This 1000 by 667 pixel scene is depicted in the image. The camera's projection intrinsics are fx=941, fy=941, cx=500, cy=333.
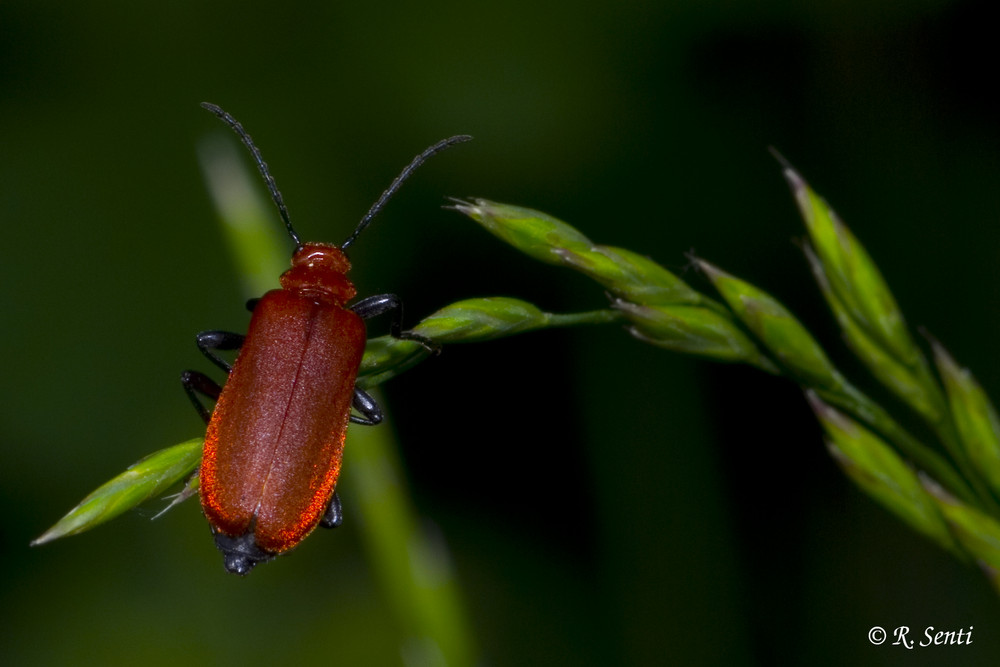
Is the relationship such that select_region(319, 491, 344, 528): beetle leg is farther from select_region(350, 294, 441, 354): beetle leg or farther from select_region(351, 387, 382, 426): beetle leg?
select_region(350, 294, 441, 354): beetle leg

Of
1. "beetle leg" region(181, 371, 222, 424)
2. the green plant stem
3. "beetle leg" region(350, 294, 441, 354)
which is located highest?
"beetle leg" region(350, 294, 441, 354)

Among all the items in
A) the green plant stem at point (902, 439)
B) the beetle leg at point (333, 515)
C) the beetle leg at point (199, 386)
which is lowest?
the beetle leg at point (333, 515)

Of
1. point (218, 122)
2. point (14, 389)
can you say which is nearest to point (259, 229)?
point (218, 122)

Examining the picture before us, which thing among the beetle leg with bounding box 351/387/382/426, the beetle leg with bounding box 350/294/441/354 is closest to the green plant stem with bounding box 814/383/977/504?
the beetle leg with bounding box 350/294/441/354

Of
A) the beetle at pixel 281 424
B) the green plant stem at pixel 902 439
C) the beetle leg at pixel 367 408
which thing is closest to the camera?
the green plant stem at pixel 902 439

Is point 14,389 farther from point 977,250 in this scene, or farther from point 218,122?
point 977,250

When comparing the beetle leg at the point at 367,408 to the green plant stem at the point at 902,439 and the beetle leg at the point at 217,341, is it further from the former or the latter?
the green plant stem at the point at 902,439

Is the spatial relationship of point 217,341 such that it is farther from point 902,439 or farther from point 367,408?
point 902,439

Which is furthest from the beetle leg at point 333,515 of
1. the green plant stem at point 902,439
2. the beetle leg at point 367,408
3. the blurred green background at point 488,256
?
the blurred green background at point 488,256
